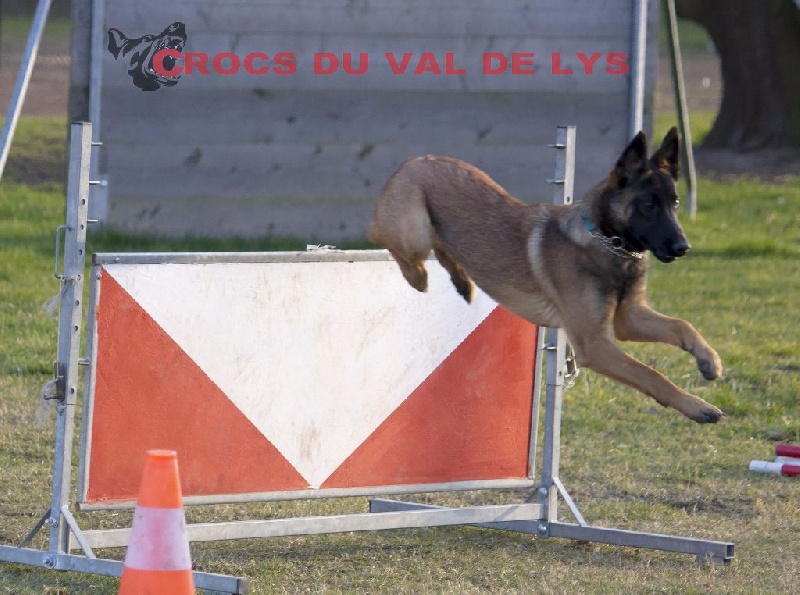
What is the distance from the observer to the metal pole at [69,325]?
476cm

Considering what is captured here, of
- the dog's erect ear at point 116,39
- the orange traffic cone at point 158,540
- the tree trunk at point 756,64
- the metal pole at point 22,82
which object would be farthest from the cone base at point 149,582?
the tree trunk at point 756,64

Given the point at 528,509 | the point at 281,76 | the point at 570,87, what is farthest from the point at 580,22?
the point at 528,509

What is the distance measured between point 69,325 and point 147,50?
651 centimetres

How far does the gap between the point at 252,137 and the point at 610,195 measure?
7231 millimetres

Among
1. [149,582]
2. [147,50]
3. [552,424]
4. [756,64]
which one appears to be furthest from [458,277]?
[756,64]

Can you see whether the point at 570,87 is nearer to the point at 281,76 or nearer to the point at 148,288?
the point at 281,76

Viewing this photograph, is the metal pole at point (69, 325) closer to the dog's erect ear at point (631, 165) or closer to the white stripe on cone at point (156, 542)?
the white stripe on cone at point (156, 542)

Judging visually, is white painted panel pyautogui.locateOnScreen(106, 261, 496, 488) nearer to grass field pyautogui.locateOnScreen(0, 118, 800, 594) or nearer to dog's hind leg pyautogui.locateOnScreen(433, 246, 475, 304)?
dog's hind leg pyautogui.locateOnScreen(433, 246, 475, 304)

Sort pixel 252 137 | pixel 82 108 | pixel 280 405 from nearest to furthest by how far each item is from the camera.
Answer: pixel 280 405 → pixel 82 108 → pixel 252 137

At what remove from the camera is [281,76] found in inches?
453

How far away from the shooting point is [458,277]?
5363 millimetres

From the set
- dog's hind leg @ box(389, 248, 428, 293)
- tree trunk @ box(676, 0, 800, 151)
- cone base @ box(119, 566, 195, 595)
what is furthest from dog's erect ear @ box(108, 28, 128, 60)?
tree trunk @ box(676, 0, 800, 151)

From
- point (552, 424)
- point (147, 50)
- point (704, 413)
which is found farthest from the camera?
point (147, 50)

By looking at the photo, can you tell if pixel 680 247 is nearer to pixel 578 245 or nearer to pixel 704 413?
pixel 578 245
